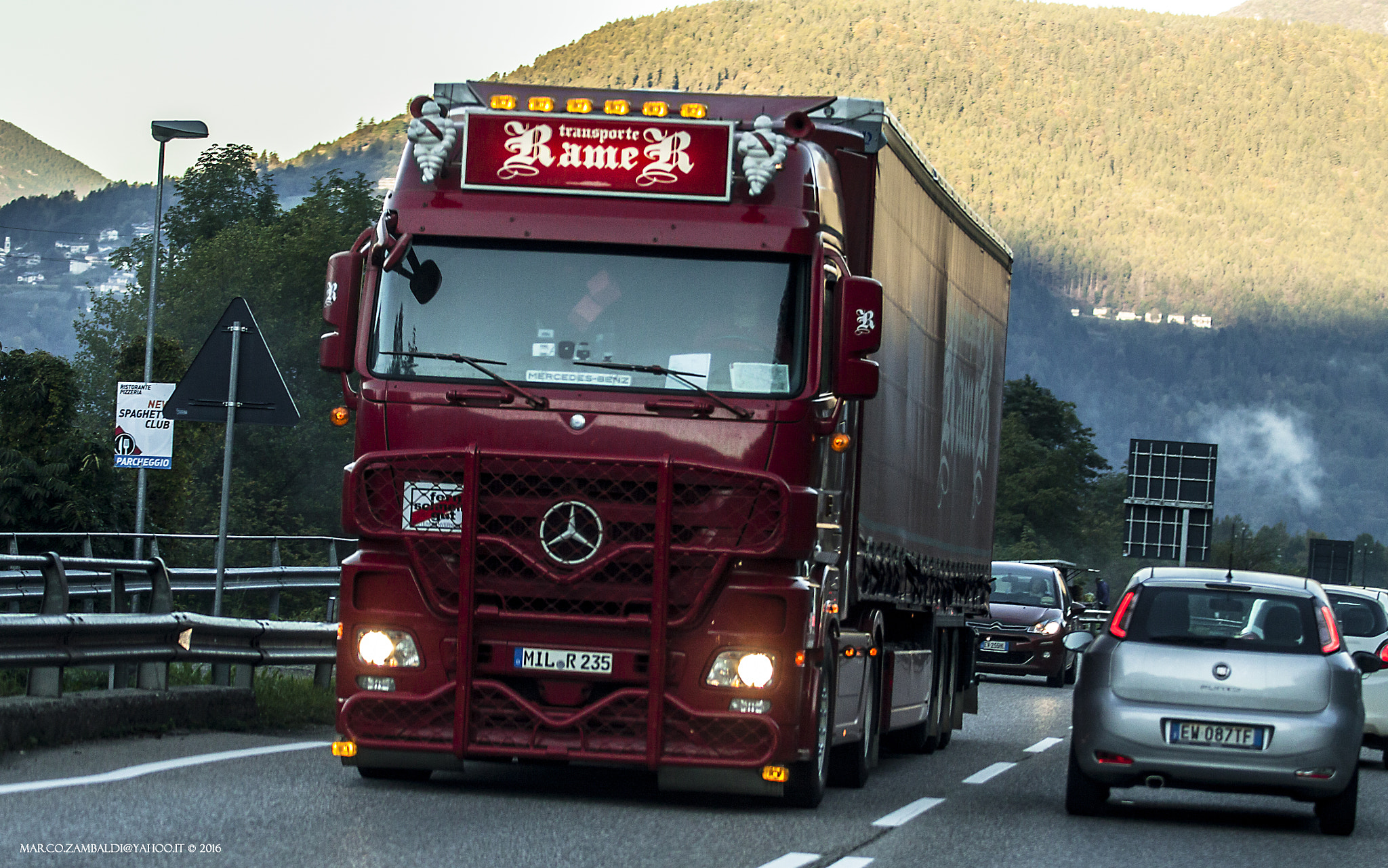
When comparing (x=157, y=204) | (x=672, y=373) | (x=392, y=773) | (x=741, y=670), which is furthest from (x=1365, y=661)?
(x=157, y=204)

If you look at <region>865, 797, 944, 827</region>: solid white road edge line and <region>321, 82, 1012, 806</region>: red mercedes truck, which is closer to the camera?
<region>321, 82, 1012, 806</region>: red mercedes truck

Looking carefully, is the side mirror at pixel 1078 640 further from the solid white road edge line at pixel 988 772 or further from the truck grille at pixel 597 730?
the truck grille at pixel 597 730

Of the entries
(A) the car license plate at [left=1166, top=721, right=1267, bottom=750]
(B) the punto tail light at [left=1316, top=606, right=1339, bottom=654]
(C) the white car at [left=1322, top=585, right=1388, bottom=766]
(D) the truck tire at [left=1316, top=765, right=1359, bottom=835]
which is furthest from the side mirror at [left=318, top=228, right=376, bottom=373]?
(C) the white car at [left=1322, top=585, right=1388, bottom=766]

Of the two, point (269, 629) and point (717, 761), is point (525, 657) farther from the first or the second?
point (269, 629)

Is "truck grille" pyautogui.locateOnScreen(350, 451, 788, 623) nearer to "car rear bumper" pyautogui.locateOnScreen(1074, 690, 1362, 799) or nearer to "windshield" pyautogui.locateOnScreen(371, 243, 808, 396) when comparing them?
"windshield" pyautogui.locateOnScreen(371, 243, 808, 396)

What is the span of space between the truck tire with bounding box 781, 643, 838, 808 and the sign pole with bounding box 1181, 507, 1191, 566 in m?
38.7

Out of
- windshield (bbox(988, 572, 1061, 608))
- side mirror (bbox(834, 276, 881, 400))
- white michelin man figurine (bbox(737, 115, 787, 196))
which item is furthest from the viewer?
windshield (bbox(988, 572, 1061, 608))

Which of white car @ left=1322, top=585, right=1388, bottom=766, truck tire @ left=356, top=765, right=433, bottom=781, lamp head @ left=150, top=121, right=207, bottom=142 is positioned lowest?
truck tire @ left=356, top=765, right=433, bottom=781

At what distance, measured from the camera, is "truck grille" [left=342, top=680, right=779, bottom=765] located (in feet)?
31.6

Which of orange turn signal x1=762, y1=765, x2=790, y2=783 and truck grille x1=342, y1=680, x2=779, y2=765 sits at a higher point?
truck grille x1=342, y1=680, x2=779, y2=765

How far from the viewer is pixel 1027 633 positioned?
28.5 meters

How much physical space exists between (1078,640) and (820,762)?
2485 mm

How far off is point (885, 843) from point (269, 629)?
5.30 m

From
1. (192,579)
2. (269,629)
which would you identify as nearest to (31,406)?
(192,579)
